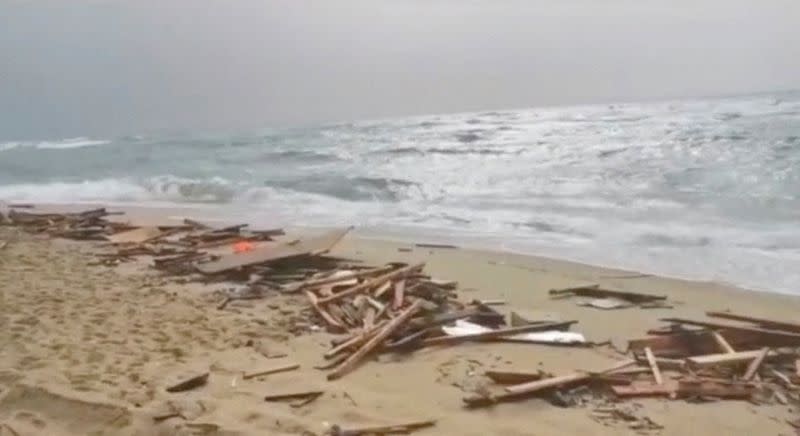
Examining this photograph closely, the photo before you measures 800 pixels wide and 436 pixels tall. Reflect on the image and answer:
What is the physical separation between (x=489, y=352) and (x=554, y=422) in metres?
1.51

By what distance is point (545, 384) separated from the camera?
18.5 feet

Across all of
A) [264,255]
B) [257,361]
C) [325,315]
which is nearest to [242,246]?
[264,255]

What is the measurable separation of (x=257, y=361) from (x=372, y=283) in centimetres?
241

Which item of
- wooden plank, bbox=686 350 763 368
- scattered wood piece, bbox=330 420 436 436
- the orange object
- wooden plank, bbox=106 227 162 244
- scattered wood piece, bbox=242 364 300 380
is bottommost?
scattered wood piece, bbox=330 420 436 436

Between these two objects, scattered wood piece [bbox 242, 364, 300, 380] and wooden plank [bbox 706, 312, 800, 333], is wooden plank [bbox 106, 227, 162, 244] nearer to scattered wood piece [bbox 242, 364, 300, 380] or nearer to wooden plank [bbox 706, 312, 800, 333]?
scattered wood piece [bbox 242, 364, 300, 380]

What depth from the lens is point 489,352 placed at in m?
6.69

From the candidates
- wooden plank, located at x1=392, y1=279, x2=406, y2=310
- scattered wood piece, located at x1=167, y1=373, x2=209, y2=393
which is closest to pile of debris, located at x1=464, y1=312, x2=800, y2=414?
scattered wood piece, located at x1=167, y1=373, x2=209, y2=393

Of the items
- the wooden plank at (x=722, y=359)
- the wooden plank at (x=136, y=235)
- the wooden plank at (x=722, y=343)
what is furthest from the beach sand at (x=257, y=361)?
the wooden plank at (x=136, y=235)

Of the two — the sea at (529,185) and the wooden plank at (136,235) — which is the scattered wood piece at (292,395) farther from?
the wooden plank at (136,235)

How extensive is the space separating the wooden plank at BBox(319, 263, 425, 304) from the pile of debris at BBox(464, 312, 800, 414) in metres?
2.70

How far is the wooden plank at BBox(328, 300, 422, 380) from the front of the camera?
6.18 m

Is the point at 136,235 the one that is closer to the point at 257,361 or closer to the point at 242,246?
the point at 242,246

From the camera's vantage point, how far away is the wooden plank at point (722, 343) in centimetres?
636

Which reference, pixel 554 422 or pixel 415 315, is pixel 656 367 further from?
pixel 415 315
